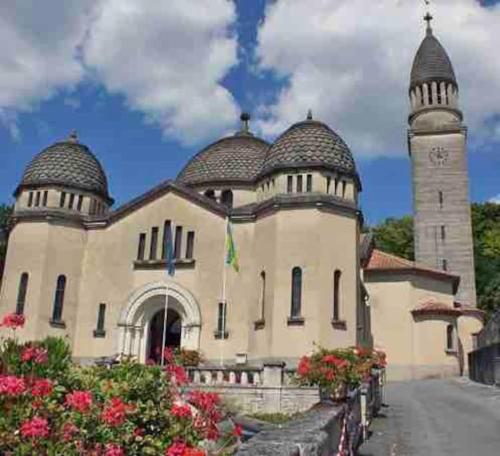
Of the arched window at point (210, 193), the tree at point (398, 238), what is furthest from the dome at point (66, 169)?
A: the tree at point (398, 238)

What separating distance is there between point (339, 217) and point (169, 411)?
20544mm

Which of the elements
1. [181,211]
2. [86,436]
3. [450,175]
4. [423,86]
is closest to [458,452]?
[86,436]

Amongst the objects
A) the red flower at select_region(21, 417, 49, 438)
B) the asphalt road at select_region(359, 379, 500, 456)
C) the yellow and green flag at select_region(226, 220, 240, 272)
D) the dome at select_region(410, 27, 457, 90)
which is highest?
the dome at select_region(410, 27, 457, 90)

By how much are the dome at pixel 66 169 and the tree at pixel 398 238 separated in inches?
1563

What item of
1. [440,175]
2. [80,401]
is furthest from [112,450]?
[440,175]

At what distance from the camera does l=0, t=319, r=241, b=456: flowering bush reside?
4.35 meters

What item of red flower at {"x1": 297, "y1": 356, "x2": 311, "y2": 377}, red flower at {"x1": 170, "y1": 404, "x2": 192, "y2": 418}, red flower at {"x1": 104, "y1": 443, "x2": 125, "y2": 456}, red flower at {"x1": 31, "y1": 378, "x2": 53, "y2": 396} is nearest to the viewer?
red flower at {"x1": 104, "y1": 443, "x2": 125, "y2": 456}

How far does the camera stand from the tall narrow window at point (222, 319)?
25623mm

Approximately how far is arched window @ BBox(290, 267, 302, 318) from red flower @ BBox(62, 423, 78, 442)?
19.5 metres

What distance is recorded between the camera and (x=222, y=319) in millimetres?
25812

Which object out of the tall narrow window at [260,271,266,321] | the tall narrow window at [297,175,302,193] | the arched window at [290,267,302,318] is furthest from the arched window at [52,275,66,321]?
the tall narrow window at [297,175,302,193]

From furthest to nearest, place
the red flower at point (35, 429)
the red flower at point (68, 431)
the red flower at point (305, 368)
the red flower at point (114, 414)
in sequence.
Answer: the red flower at point (305, 368)
the red flower at point (114, 414)
the red flower at point (68, 431)
the red flower at point (35, 429)

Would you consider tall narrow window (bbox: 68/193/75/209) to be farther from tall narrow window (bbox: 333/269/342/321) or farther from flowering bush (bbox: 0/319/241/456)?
flowering bush (bbox: 0/319/241/456)

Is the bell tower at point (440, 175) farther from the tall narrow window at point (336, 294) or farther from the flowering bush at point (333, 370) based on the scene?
the flowering bush at point (333, 370)
